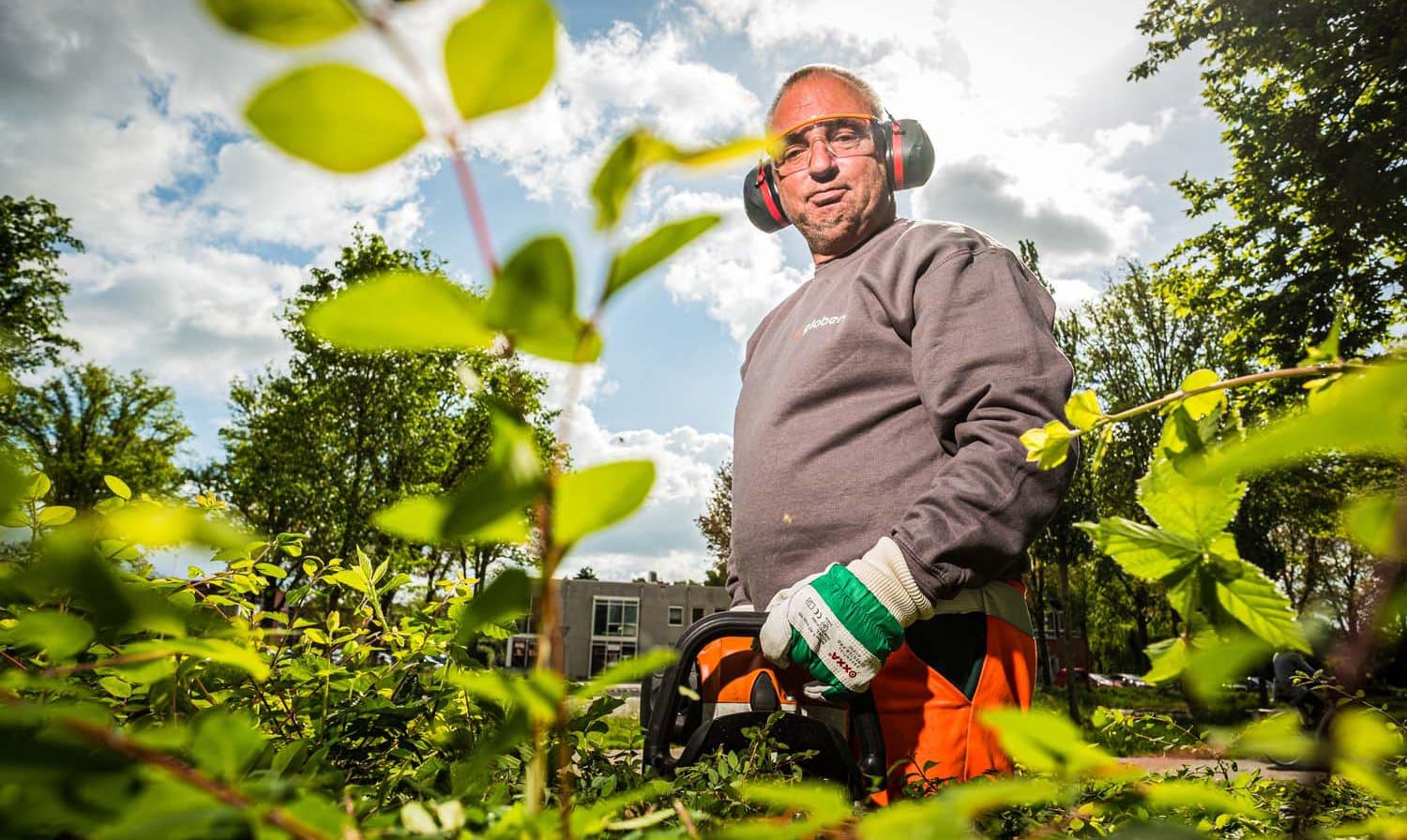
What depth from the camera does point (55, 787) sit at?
271 mm

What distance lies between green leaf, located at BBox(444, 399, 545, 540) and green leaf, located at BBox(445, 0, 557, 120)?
0.12 metres

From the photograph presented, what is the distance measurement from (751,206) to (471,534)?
11.1 feet

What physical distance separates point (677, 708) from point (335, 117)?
135cm

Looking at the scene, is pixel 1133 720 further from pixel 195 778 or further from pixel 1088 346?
pixel 1088 346

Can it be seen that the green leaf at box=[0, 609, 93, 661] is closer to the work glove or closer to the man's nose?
the work glove

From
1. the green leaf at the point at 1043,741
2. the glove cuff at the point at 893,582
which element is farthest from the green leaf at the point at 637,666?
the glove cuff at the point at 893,582

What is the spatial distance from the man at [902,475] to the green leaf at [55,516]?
1.22 m

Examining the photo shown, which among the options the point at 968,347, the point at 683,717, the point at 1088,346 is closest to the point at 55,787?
the point at 683,717

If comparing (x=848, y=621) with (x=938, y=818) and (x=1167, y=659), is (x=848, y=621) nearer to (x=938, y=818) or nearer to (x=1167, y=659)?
(x=1167, y=659)

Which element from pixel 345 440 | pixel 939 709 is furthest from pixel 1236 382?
pixel 345 440

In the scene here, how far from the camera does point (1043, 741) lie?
1.02ft

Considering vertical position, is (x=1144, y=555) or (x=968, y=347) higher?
(x=968, y=347)

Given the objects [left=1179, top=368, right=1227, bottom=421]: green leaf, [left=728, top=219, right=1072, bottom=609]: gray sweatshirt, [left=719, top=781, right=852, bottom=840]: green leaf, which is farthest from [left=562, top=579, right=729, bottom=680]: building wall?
[left=719, top=781, right=852, bottom=840]: green leaf

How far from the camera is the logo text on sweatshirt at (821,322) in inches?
93.5
